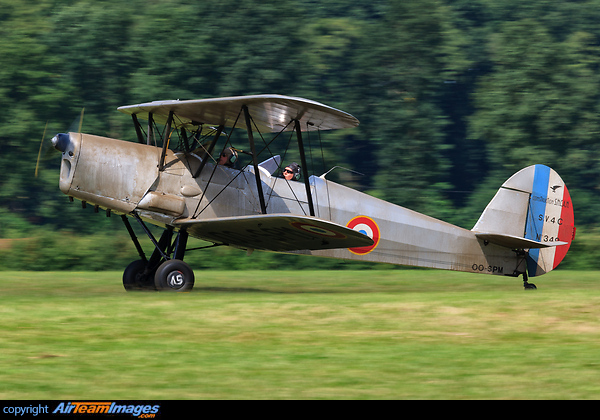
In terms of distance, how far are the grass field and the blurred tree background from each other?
16.6 meters

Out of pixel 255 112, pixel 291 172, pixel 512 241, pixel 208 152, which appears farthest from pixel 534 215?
pixel 208 152

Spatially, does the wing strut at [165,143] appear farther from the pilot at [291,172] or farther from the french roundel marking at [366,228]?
the french roundel marking at [366,228]

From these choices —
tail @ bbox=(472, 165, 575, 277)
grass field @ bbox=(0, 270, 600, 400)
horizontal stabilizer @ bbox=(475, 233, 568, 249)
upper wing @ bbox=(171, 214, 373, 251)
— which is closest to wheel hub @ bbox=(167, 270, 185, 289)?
grass field @ bbox=(0, 270, 600, 400)

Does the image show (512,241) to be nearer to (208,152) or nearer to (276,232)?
(276,232)

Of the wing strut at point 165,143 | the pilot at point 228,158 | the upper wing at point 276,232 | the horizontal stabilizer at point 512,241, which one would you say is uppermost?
the wing strut at point 165,143

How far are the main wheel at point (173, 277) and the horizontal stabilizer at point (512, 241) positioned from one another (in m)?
4.87

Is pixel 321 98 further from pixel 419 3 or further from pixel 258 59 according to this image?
pixel 419 3

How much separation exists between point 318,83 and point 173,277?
21.1 m

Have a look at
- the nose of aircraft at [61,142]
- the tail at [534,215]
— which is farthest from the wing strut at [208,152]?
the tail at [534,215]

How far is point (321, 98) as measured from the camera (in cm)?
2984

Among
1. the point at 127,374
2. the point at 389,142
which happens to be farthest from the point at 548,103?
the point at 127,374

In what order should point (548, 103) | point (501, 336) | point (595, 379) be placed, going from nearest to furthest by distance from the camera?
point (595, 379) → point (501, 336) → point (548, 103)

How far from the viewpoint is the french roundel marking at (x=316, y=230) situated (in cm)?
977

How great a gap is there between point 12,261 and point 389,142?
15011 millimetres
